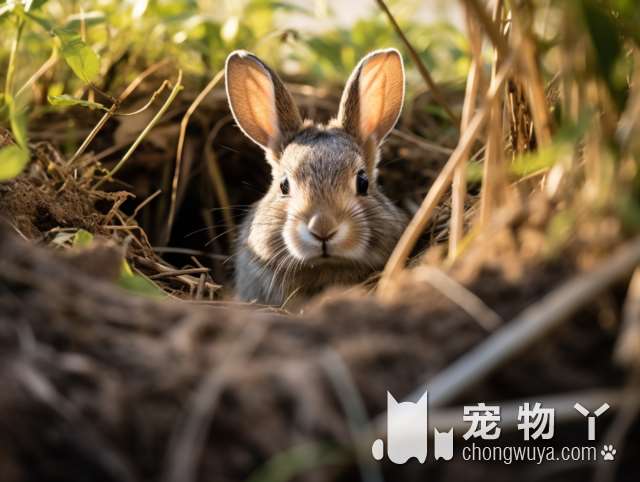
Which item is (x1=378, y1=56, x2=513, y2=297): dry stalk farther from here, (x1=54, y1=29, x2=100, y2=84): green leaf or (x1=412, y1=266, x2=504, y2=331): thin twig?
(x1=54, y1=29, x2=100, y2=84): green leaf

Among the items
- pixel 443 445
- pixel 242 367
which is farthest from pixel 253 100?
pixel 443 445

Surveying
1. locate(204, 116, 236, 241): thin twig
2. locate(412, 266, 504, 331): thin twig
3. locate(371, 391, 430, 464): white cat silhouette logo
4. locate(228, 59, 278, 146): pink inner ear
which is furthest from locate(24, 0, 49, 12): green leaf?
locate(371, 391, 430, 464): white cat silhouette logo

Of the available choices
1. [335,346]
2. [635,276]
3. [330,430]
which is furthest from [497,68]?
[330,430]

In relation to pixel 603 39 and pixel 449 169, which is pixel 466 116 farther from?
pixel 603 39

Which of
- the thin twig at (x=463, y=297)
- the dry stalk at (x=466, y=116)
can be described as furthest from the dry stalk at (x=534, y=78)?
the thin twig at (x=463, y=297)

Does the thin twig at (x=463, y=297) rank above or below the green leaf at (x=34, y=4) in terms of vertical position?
below

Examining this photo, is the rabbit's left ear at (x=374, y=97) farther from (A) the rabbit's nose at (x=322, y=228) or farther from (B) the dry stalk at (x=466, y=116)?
(B) the dry stalk at (x=466, y=116)

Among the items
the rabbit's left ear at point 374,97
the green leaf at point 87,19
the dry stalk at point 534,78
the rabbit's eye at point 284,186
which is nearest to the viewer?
the dry stalk at point 534,78
